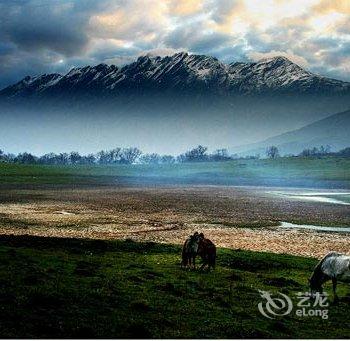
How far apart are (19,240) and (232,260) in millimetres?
16413

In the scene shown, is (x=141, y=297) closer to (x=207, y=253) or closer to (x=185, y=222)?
(x=207, y=253)

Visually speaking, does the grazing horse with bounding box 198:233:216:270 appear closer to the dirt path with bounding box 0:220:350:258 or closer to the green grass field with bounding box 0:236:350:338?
the green grass field with bounding box 0:236:350:338

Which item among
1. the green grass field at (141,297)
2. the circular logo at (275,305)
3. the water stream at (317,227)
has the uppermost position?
the green grass field at (141,297)

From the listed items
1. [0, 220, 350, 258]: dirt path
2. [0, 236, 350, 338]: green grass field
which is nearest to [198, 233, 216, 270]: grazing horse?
[0, 236, 350, 338]: green grass field

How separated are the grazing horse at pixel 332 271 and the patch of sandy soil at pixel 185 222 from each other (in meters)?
16.9

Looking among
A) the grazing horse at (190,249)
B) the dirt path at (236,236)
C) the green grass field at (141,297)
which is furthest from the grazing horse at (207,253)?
the dirt path at (236,236)

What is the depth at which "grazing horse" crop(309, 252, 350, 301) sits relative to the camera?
789 inches

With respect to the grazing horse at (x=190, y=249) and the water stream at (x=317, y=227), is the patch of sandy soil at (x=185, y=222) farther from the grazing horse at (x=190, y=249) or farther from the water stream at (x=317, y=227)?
the grazing horse at (x=190, y=249)

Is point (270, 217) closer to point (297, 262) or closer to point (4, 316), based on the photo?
point (297, 262)

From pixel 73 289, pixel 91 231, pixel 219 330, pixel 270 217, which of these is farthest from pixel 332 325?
pixel 270 217

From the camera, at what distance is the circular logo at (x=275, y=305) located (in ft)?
57.7

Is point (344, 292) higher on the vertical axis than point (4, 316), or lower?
lower

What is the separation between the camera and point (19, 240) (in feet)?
106

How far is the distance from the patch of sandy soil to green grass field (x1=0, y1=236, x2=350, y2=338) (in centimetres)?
1442
